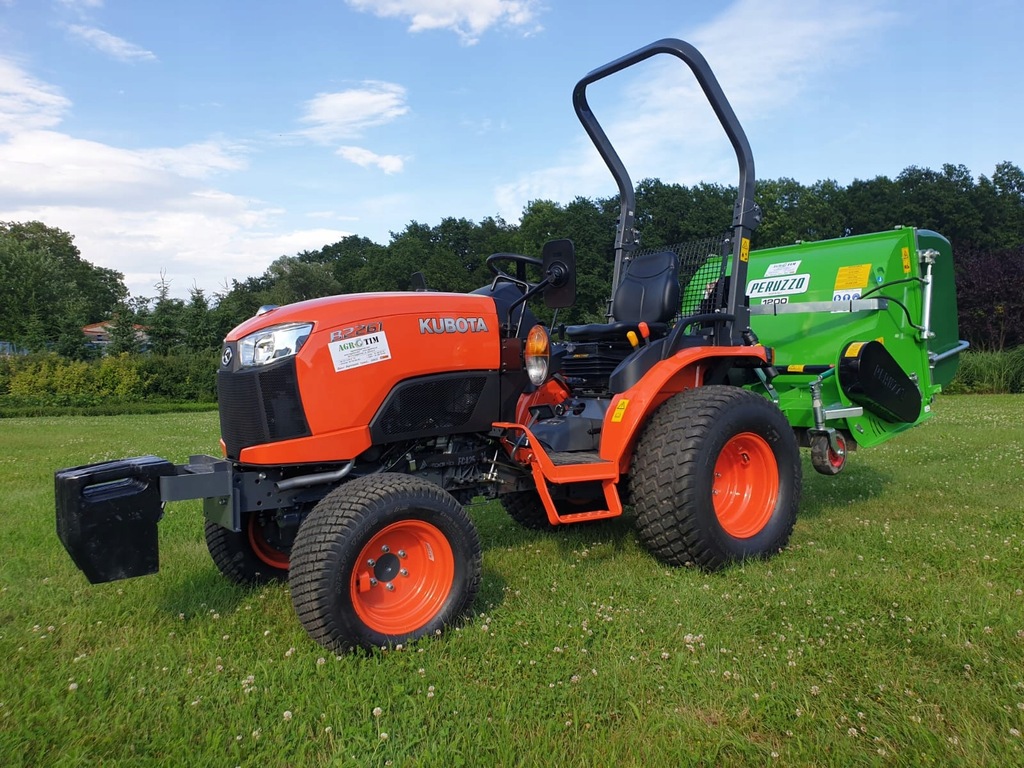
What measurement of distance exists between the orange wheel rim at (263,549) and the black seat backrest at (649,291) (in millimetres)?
2539

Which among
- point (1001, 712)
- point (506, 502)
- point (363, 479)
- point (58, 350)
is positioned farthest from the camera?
point (58, 350)

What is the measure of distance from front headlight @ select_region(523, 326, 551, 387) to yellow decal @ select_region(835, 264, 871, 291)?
9.74ft

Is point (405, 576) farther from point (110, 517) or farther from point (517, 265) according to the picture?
point (517, 265)

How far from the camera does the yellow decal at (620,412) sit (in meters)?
4.06

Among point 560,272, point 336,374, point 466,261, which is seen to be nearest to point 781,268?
point 560,272

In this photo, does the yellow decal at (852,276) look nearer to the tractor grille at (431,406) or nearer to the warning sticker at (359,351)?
the tractor grille at (431,406)

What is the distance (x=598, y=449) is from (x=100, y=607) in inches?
105

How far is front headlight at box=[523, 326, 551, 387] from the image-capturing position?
391cm

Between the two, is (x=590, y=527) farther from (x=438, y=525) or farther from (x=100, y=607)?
(x=100, y=607)

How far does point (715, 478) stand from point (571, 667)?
5.85 ft

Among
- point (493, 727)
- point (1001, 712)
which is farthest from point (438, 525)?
point (1001, 712)

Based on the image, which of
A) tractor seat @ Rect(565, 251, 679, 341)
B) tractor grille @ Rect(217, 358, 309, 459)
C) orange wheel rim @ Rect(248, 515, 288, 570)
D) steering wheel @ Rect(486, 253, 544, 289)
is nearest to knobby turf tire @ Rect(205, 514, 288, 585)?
orange wheel rim @ Rect(248, 515, 288, 570)

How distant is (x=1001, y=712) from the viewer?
8.16 feet

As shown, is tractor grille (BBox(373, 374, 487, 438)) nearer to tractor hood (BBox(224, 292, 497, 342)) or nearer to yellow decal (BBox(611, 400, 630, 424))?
tractor hood (BBox(224, 292, 497, 342))
